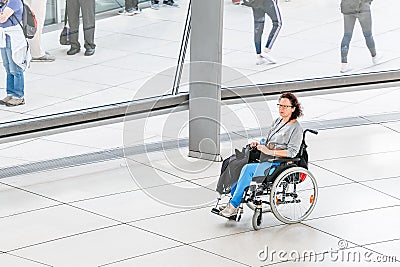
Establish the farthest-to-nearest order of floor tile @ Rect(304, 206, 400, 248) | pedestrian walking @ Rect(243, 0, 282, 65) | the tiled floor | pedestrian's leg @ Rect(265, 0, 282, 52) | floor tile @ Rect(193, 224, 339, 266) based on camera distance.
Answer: pedestrian's leg @ Rect(265, 0, 282, 52) → pedestrian walking @ Rect(243, 0, 282, 65) → floor tile @ Rect(304, 206, 400, 248) → the tiled floor → floor tile @ Rect(193, 224, 339, 266)

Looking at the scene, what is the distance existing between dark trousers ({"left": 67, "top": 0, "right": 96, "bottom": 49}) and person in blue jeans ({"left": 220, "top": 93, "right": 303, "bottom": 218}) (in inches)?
104

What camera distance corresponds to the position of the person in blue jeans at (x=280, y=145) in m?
7.99

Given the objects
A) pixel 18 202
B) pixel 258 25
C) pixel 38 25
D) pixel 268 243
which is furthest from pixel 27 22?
pixel 268 243

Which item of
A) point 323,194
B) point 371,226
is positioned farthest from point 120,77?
point 371,226

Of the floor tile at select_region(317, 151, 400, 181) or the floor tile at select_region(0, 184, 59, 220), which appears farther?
the floor tile at select_region(317, 151, 400, 181)

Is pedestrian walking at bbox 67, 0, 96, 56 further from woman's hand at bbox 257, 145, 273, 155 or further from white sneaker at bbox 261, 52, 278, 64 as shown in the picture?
→ woman's hand at bbox 257, 145, 273, 155

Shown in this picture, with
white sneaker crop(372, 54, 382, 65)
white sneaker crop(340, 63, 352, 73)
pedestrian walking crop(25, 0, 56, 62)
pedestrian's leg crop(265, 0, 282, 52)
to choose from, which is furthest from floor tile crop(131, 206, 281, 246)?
white sneaker crop(372, 54, 382, 65)

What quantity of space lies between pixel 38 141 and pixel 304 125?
3.07 meters

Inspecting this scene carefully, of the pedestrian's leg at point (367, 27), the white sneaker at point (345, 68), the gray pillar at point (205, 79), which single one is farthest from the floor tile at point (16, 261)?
the pedestrian's leg at point (367, 27)

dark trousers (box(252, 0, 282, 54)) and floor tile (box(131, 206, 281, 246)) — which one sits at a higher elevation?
dark trousers (box(252, 0, 282, 54))

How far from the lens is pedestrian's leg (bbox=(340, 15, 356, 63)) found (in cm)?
1134

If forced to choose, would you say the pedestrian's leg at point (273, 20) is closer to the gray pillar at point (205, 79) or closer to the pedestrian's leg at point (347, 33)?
the pedestrian's leg at point (347, 33)

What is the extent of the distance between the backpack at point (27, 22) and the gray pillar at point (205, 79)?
5.35 feet

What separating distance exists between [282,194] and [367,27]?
160 inches
